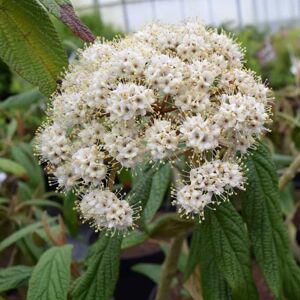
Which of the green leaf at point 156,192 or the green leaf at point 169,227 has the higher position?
the green leaf at point 156,192

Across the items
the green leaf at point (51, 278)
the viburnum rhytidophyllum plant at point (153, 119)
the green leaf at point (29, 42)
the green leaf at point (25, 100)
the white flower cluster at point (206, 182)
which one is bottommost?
the green leaf at point (51, 278)

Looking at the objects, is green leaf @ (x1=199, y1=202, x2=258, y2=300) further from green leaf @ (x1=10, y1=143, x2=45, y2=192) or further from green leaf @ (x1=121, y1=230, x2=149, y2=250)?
green leaf @ (x1=10, y1=143, x2=45, y2=192)

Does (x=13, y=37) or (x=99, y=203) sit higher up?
(x=13, y=37)

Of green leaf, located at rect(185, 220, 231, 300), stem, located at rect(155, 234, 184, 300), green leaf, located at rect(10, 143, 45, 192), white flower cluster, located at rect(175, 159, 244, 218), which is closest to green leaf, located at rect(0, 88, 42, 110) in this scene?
green leaf, located at rect(10, 143, 45, 192)

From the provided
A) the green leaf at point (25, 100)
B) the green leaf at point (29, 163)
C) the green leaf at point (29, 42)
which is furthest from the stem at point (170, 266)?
the green leaf at point (29, 163)

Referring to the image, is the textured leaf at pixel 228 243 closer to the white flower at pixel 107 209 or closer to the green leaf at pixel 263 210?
the green leaf at pixel 263 210

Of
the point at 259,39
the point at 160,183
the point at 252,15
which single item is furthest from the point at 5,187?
the point at 252,15

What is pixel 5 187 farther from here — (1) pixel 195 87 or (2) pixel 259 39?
(2) pixel 259 39
